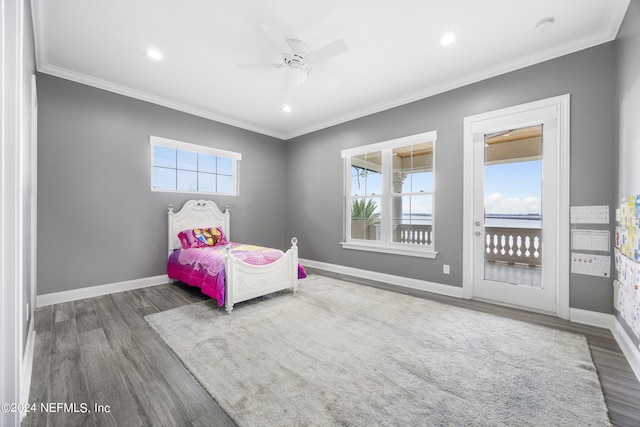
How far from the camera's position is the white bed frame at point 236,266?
296 cm

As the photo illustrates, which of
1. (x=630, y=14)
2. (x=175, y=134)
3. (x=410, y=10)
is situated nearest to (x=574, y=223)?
(x=630, y=14)

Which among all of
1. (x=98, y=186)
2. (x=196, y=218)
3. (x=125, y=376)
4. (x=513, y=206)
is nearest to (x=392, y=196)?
(x=513, y=206)

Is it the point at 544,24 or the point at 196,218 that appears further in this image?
the point at 196,218

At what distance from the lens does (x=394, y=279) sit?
13.3 feet

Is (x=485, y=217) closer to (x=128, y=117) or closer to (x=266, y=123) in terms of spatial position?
(x=266, y=123)

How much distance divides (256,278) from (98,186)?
7.96ft

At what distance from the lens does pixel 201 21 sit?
94.2 inches

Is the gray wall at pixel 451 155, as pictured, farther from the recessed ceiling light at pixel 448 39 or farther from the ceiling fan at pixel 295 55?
the ceiling fan at pixel 295 55

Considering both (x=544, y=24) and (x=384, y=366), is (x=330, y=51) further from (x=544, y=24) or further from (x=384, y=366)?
(x=384, y=366)

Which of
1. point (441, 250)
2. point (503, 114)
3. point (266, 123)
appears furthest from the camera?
point (266, 123)

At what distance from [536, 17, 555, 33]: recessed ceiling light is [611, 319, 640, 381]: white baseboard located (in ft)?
8.89

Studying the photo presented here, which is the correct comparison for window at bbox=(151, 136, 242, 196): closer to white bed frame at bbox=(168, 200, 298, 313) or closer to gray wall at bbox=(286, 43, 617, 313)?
white bed frame at bbox=(168, 200, 298, 313)

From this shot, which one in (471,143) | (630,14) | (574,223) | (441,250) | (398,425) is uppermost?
(630,14)

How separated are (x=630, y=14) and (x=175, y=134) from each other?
204 inches
